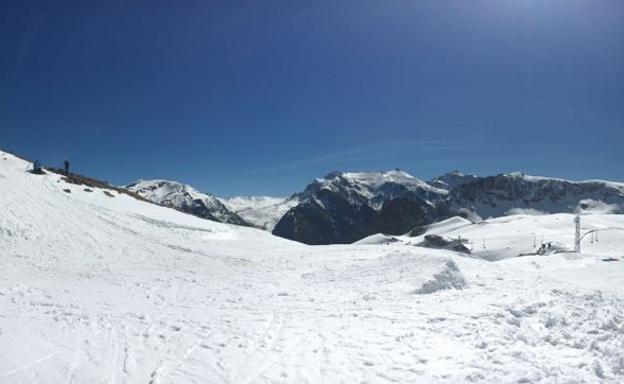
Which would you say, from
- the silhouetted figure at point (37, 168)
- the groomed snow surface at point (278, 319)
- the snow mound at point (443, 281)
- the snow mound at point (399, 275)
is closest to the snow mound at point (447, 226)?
the silhouetted figure at point (37, 168)

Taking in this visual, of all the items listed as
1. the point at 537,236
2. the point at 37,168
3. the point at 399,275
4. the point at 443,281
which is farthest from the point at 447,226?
the point at 443,281

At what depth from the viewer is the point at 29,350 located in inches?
421

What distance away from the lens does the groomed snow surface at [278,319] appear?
392 inches

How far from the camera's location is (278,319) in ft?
48.0

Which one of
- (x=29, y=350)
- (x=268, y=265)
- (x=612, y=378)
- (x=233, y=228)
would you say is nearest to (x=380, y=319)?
(x=612, y=378)

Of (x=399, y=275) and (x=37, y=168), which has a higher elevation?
(x=37, y=168)

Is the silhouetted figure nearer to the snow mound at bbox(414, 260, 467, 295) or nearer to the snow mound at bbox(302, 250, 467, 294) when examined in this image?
the snow mound at bbox(302, 250, 467, 294)

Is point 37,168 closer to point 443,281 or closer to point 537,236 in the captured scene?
point 443,281

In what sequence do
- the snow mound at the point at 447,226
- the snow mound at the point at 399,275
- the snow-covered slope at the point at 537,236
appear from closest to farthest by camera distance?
the snow mound at the point at 399,275, the snow-covered slope at the point at 537,236, the snow mound at the point at 447,226

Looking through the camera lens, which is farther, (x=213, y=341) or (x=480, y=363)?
(x=213, y=341)

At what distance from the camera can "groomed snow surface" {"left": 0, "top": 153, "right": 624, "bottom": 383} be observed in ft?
32.7

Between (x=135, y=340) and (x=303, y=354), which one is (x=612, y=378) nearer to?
(x=303, y=354)

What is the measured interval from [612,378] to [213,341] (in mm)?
9443

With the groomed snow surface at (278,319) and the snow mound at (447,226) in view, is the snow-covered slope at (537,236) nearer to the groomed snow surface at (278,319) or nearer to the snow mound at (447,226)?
the snow mound at (447,226)
